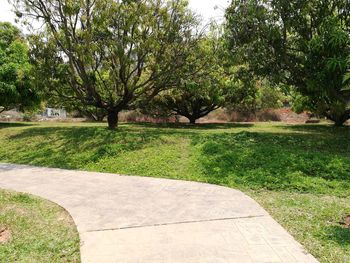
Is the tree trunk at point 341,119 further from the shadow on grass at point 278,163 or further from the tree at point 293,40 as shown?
the shadow on grass at point 278,163

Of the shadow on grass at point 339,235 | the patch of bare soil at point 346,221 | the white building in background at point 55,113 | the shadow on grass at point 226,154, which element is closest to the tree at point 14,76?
the shadow on grass at point 226,154

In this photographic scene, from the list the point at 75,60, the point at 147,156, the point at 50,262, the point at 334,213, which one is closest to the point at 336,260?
the point at 334,213

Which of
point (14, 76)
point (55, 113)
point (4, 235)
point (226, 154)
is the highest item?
point (14, 76)

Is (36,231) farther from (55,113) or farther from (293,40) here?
(55,113)

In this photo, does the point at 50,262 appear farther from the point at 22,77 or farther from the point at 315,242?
the point at 22,77

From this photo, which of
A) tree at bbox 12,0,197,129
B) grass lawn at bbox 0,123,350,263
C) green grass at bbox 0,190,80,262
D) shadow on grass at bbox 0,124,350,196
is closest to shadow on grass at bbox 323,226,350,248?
grass lawn at bbox 0,123,350,263

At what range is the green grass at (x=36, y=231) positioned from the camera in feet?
13.5

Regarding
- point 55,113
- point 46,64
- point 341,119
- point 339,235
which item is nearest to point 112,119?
point 46,64

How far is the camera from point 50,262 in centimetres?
392

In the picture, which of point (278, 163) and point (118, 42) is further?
point (118, 42)

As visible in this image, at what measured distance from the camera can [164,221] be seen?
5145 mm

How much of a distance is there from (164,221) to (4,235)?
83.8 inches

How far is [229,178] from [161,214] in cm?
269

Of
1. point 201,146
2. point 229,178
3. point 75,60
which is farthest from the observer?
point 75,60
